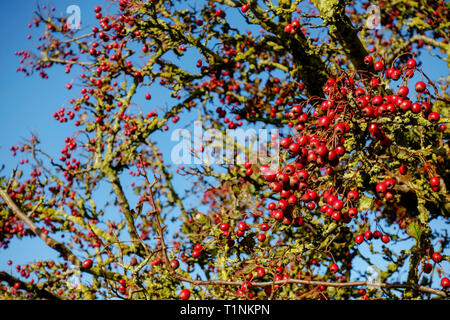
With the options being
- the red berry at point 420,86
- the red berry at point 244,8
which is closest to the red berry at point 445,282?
the red berry at point 420,86

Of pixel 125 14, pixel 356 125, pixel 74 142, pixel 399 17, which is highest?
pixel 399 17

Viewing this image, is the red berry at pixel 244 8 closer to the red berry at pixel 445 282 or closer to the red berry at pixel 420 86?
the red berry at pixel 420 86

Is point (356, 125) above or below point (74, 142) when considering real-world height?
below

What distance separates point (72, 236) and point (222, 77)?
472 cm

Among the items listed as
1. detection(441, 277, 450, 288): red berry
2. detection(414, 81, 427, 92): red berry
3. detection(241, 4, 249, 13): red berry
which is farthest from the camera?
detection(241, 4, 249, 13): red berry

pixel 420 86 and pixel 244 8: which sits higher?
pixel 244 8

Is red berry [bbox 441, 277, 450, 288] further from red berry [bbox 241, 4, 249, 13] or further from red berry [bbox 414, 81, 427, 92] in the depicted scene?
red berry [bbox 241, 4, 249, 13]

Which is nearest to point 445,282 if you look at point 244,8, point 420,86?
Answer: point 420,86

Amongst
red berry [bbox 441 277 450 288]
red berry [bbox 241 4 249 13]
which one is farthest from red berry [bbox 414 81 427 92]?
red berry [bbox 241 4 249 13]

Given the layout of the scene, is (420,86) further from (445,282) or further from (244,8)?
(244,8)

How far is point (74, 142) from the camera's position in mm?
6766

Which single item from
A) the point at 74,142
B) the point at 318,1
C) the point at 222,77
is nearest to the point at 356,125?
the point at 318,1

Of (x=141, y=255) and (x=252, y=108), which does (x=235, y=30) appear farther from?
(x=141, y=255)

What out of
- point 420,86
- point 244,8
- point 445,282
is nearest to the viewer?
point 420,86
